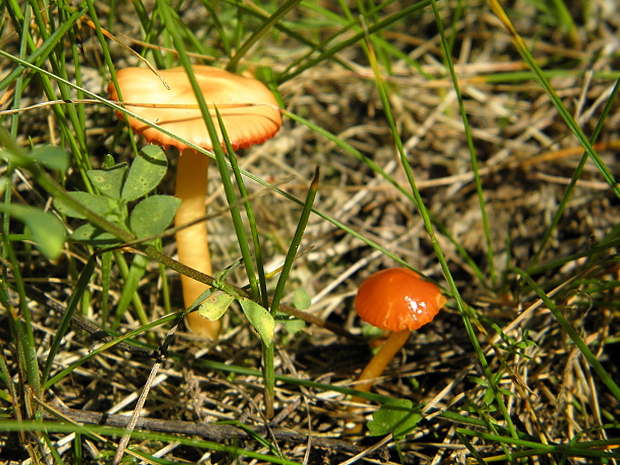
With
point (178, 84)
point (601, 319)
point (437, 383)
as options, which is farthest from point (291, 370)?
point (601, 319)

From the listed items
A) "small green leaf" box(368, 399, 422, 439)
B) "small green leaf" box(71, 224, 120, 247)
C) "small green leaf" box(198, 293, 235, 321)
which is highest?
"small green leaf" box(71, 224, 120, 247)

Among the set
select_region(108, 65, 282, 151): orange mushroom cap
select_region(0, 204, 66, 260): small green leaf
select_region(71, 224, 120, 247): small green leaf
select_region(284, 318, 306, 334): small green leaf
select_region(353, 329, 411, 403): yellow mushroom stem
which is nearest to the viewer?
select_region(0, 204, 66, 260): small green leaf

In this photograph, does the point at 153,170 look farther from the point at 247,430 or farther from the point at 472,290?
the point at 472,290

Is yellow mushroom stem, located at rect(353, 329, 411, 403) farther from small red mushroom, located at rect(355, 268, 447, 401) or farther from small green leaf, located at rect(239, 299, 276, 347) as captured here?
small green leaf, located at rect(239, 299, 276, 347)

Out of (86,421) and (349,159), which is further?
(349,159)

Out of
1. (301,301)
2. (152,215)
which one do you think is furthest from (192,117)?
(301,301)

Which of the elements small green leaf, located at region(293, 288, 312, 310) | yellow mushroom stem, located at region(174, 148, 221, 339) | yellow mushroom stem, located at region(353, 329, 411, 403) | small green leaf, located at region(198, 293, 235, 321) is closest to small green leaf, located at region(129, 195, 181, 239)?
Result: small green leaf, located at region(198, 293, 235, 321)
